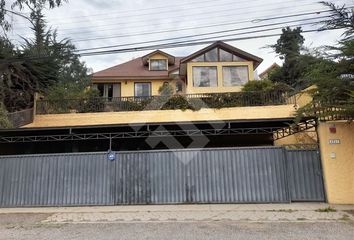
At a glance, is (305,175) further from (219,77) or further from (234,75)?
(234,75)

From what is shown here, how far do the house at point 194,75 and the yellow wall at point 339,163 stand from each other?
11.8m

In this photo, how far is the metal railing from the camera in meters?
16.5

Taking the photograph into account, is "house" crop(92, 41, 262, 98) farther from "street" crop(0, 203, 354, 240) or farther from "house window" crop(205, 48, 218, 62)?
"street" crop(0, 203, 354, 240)

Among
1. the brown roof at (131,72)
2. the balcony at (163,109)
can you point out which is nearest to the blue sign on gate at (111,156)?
the balcony at (163,109)

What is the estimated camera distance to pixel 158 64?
28.5 metres

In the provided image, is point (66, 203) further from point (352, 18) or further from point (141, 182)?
point (352, 18)

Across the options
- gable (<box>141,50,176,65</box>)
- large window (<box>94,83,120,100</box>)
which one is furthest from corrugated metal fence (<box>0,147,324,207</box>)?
gable (<box>141,50,176,65</box>)

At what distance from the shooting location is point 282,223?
8.52m

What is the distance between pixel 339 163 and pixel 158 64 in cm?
1975

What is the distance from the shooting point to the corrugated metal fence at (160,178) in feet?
38.2

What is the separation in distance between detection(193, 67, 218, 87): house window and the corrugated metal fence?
12.2 meters

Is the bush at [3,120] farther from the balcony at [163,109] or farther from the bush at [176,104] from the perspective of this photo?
the bush at [176,104]

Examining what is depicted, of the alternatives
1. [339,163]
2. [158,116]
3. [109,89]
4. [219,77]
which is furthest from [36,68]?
[339,163]

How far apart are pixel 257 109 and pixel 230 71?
6519 millimetres
